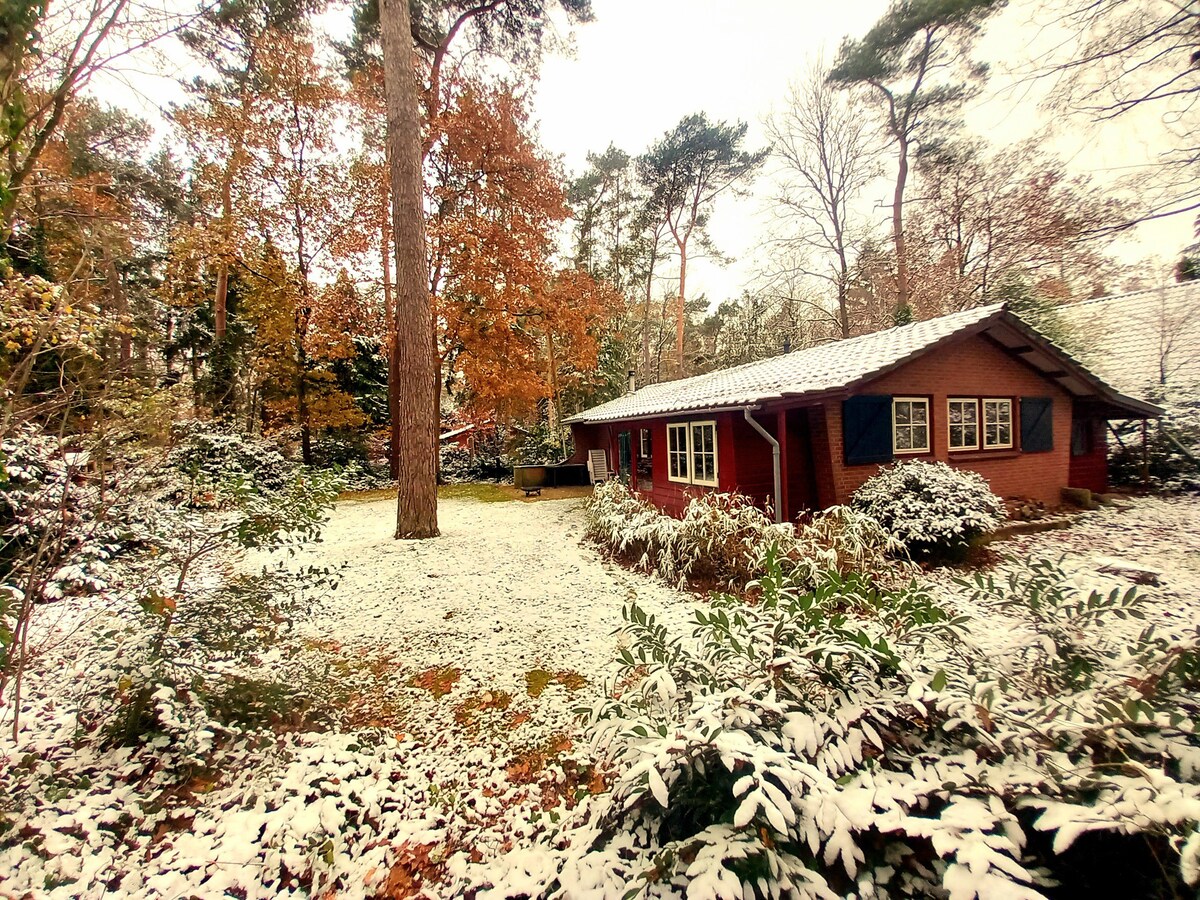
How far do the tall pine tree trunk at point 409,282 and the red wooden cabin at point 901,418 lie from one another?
426cm

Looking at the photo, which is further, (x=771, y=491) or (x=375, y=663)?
(x=771, y=491)

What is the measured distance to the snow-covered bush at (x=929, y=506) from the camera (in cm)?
589

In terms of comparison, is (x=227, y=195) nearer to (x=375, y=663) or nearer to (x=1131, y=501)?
(x=375, y=663)

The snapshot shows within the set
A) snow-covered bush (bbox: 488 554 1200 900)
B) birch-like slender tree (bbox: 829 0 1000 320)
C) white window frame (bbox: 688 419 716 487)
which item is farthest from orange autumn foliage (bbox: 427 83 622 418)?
snow-covered bush (bbox: 488 554 1200 900)

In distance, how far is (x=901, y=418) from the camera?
7684 millimetres

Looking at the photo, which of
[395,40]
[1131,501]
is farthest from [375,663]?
[1131,501]

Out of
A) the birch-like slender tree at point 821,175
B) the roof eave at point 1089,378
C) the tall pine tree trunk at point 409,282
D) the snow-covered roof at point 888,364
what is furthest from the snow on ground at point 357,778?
the birch-like slender tree at point 821,175

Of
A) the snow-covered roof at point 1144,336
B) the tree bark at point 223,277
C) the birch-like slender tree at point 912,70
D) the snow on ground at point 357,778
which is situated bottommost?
the snow on ground at point 357,778

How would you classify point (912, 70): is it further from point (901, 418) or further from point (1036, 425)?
point (901, 418)

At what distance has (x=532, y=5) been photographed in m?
10.6

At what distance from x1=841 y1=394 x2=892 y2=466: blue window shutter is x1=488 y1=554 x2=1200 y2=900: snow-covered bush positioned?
5517 mm

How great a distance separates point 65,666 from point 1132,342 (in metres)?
19.4

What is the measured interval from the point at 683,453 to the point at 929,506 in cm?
405

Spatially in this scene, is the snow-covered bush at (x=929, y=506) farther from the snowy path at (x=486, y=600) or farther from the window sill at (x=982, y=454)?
the snowy path at (x=486, y=600)
